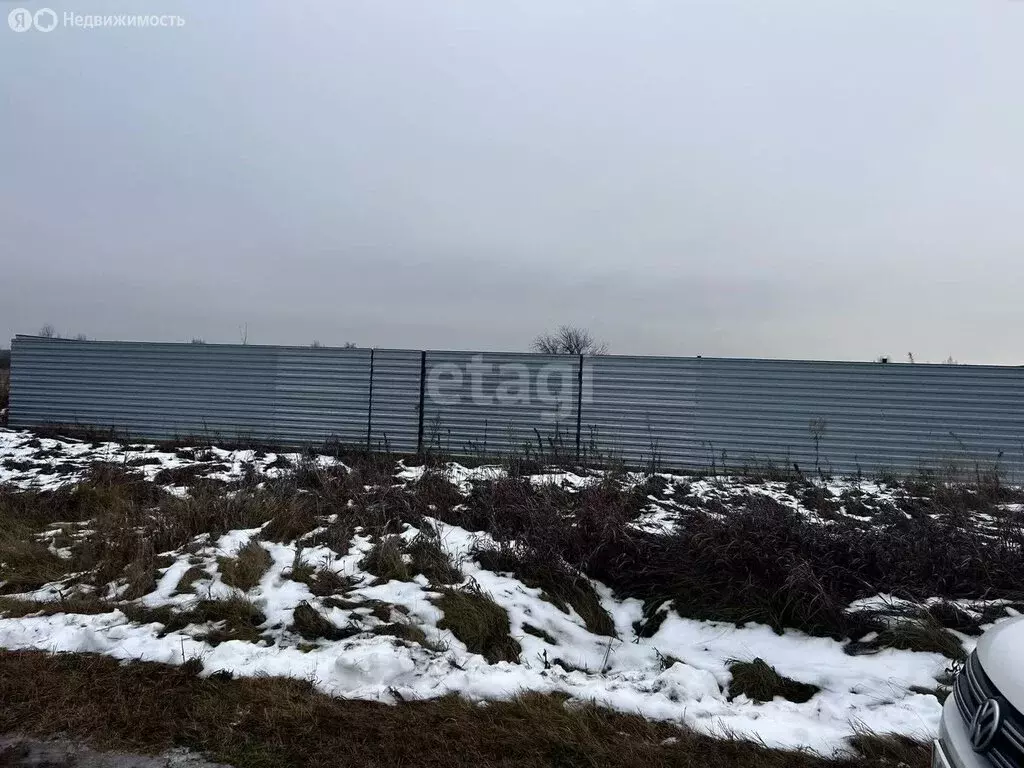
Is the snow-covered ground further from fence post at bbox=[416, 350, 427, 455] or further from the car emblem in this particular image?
fence post at bbox=[416, 350, 427, 455]

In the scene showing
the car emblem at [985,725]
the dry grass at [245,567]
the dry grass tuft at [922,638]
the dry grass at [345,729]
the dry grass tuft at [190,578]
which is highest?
the car emblem at [985,725]

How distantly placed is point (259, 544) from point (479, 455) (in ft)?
15.8

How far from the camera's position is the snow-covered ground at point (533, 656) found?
10.9 ft

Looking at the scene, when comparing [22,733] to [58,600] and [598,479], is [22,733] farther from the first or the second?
[598,479]

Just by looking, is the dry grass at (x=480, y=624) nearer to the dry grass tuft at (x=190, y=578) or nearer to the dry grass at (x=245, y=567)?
the dry grass at (x=245, y=567)

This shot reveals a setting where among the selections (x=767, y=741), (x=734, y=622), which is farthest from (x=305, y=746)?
(x=734, y=622)

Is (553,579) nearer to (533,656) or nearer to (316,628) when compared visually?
(533,656)

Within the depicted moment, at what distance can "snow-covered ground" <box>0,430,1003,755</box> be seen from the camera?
10.9 ft

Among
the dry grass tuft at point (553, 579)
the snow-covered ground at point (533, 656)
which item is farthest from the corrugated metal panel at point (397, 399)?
the dry grass tuft at point (553, 579)

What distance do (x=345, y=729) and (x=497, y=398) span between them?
29.5 feet

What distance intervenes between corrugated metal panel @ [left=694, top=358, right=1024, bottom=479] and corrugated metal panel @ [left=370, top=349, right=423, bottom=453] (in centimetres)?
537

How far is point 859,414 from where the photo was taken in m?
11.1

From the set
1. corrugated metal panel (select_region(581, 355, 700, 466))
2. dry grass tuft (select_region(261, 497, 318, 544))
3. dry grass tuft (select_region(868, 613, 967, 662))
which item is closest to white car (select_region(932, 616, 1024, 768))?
dry grass tuft (select_region(868, 613, 967, 662))

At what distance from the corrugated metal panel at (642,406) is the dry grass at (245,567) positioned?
707 centimetres
